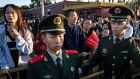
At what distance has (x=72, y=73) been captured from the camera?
2.79 meters

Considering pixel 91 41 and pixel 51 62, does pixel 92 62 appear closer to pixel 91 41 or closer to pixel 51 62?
pixel 51 62

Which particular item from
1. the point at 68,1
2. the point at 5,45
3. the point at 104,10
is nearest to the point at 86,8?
the point at 104,10

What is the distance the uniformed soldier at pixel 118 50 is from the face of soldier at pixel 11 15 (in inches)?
54.5

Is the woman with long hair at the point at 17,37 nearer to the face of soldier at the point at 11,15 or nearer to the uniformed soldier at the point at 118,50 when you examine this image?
the face of soldier at the point at 11,15

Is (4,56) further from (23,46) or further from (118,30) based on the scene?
(118,30)

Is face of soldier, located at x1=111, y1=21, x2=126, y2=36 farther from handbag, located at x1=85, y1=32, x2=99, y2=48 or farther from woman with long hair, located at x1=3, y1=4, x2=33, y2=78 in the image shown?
handbag, located at x1=85, y1=32, x2=99, y2=48

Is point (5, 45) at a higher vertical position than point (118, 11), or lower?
lower

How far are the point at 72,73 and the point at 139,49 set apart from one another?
1203 millimetres

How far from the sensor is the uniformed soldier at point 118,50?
11.2ft

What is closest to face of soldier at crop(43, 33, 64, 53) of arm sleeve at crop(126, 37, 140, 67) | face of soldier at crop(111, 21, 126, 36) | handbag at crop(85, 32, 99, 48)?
face of soldier at crop(111, 21, 126, 36)

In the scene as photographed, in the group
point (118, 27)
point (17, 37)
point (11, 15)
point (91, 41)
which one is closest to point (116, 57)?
point (118, 27)

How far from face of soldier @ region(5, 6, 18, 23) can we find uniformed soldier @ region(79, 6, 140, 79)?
4.54 feet

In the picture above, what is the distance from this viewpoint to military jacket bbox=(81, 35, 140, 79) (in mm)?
3479

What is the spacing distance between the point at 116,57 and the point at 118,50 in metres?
0.10
